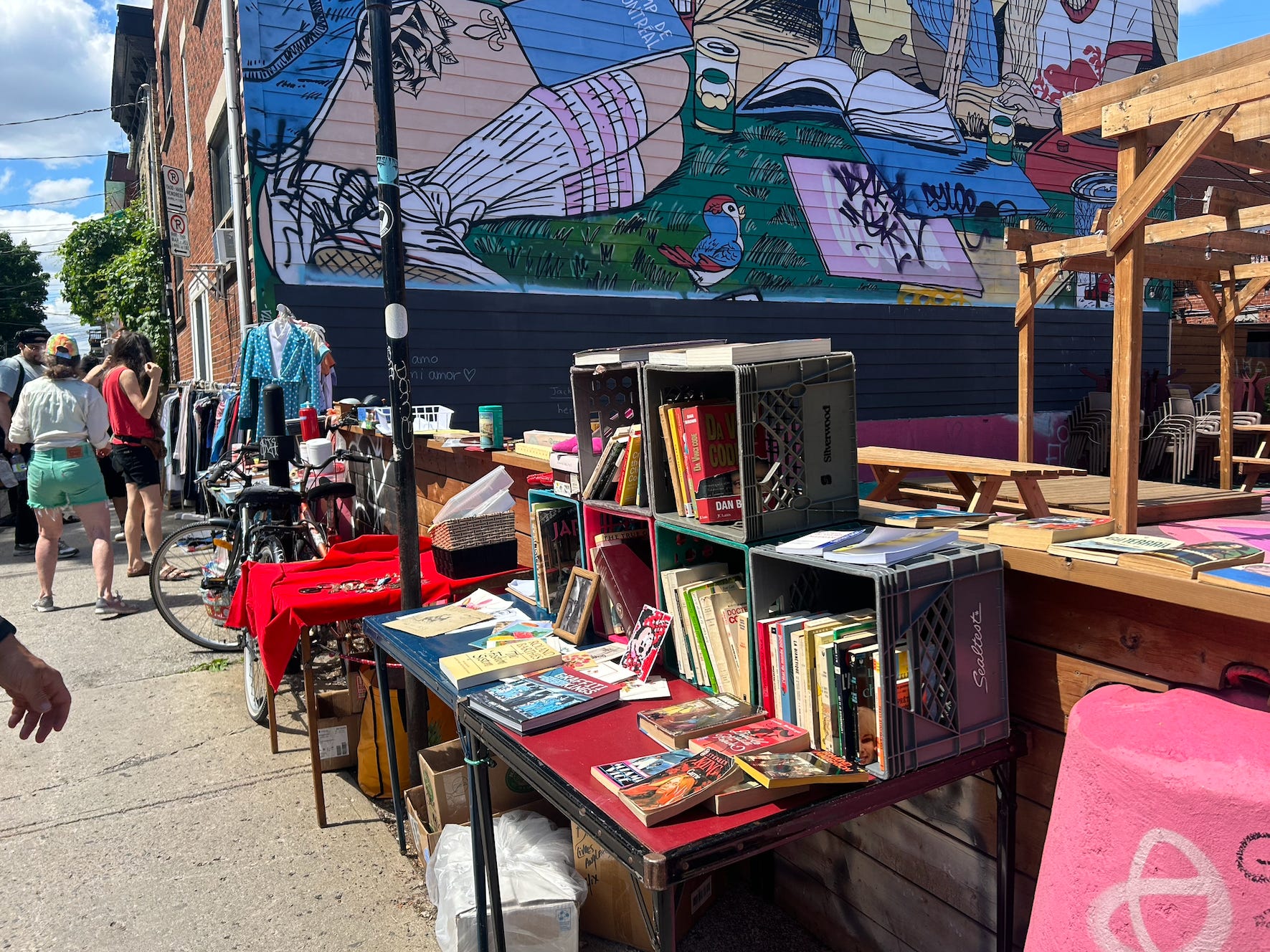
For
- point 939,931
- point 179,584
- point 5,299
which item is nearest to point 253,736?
point 179,584

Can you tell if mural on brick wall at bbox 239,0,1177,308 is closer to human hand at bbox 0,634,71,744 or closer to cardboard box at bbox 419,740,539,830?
cardboard box at bbox 419,740,539,830

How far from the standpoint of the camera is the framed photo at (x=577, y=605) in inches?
113

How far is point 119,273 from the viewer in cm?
1919

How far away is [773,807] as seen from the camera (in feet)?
5.80

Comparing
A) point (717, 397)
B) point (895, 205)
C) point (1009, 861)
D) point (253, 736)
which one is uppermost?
point (895, 205)

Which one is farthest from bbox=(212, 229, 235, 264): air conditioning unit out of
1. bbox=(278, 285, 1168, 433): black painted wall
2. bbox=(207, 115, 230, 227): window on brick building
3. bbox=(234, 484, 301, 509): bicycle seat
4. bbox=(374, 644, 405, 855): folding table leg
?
bbox=(374, 644, 405, 855): folding table leg

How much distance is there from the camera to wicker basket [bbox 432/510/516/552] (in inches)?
145

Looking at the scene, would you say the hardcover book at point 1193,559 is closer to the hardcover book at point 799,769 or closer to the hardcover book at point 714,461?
the hardcover book at point 799,769

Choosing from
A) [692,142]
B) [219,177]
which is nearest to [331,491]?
[692,142]

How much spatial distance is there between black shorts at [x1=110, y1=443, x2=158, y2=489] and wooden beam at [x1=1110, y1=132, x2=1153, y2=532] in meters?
7.01

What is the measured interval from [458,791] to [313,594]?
40.6 inches

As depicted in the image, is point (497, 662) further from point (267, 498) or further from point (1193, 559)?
point (267, 498)

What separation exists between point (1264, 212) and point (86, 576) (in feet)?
29.4

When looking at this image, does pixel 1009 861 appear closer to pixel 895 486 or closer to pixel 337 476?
pixel 895 486
